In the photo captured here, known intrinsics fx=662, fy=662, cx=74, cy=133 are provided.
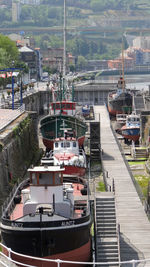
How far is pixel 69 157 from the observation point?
4438 cm

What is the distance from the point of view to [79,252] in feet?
88.8

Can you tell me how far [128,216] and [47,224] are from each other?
7.52 metres

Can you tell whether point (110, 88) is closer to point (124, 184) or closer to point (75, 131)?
point (75, 131)

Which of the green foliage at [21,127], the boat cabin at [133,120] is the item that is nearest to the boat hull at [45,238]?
the green foliage at [21,127]

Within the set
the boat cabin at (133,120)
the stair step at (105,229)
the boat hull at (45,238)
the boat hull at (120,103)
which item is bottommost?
the boat hull at (120,103)

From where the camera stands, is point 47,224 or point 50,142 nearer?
point 47,224

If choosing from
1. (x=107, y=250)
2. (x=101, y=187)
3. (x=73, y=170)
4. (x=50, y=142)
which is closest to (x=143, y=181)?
(x=101, y=187)

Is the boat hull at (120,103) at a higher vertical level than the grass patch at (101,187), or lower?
lower

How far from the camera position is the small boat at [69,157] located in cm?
4266

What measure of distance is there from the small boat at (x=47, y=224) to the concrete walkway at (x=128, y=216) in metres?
1.90

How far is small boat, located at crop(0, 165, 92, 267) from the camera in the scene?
25.5 metres

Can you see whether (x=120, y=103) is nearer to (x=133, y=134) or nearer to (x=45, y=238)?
(x=133, y=134)

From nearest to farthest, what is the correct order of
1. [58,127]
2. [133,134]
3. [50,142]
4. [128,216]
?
[128,216]
[50,142]
[58,127]
[133,134]

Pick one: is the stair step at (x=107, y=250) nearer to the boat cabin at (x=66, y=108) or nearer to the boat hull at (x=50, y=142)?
the boat hull at (x=50, y=142)
